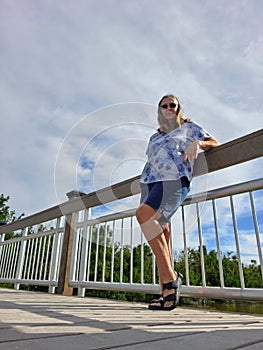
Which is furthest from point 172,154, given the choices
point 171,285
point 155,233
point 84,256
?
point 84,256

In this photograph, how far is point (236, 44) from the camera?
3.70 m

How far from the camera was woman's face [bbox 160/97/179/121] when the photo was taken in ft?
6.44

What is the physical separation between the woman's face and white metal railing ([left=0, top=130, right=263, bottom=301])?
1.26 feet

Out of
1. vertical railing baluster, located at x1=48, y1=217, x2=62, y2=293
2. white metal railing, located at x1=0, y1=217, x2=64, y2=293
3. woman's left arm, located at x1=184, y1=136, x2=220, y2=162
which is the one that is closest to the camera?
woman's left arm, located at x1=184, y1=136, x2=220, y2=162

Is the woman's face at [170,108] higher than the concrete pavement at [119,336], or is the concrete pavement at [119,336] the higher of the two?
the woman's face at [170,108]

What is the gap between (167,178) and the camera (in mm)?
1633

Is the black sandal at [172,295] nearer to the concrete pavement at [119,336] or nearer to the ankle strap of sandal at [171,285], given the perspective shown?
the ankle strap of sandal at [171,285]

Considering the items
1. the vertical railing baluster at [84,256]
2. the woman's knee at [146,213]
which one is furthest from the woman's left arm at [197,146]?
the vertical railing baluster at [84,256]

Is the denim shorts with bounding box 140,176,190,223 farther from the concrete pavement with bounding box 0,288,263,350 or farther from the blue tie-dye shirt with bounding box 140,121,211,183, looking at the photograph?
the concrete pavement with bounding box 0,288,263,350

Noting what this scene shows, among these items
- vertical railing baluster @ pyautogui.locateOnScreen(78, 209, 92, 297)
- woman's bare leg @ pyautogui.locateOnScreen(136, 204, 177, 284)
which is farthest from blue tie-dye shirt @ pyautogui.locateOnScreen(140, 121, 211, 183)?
vertical railing baluster @ pyautogui.locateOnScreen(78, 209, 92, 297)

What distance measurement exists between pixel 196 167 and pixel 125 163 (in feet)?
2.28

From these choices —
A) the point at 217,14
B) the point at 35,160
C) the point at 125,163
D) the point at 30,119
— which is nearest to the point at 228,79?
the point at 217,14

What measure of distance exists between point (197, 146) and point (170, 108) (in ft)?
1.43

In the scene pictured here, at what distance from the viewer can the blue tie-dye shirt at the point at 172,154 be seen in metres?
1.67
